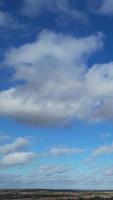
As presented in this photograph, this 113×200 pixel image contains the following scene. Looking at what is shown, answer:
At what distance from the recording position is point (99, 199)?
5561 inches

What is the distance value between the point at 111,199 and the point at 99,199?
13.0 feet

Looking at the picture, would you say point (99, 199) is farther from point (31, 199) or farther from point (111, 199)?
point (31, 199)

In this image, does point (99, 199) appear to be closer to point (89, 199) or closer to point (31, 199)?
point (89, 199)

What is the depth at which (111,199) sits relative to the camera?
141500 millimetres

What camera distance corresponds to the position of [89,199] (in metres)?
141

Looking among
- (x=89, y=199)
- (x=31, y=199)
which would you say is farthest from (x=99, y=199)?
(x=31, y=199)

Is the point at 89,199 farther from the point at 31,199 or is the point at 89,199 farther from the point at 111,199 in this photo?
the point at 31,199

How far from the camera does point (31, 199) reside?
479ft

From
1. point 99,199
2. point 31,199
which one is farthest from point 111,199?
point 31,199

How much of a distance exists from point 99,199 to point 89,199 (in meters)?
3.29

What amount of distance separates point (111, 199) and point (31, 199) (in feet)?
87.8
